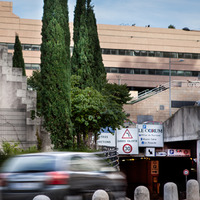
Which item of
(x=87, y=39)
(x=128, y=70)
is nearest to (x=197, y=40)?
(x=128, y=70)

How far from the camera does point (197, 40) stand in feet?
252

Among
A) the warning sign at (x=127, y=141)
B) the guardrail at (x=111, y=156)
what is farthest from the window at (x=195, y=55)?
the guardrail at (x=111, y=156)

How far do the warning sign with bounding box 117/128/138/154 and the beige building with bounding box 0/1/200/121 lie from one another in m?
37.7

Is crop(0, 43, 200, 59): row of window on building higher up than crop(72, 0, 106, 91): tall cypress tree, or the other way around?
crop(0, 43, 200, 59): row of window on building

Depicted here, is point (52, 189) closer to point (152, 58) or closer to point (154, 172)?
point (154, 172)

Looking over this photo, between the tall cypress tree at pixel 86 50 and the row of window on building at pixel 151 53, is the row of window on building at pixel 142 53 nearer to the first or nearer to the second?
the row of window on building at pixel 151 53

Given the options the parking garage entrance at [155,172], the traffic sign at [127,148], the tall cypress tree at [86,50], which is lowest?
the parking garage entrance at [155,172]

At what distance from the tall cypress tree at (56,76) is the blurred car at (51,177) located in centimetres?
1041

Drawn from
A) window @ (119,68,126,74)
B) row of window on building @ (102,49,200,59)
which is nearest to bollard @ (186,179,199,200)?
window @ (119,68,126,74)

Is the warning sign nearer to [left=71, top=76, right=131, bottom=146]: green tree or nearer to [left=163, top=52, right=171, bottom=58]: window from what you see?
[left=71, top=76, right=131, bottom=146]: green tree

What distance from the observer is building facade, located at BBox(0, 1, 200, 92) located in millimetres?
69062

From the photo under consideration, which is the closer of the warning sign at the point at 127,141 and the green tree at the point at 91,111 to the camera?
the green tree at the point at 91,111

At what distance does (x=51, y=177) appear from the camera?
27.3ft

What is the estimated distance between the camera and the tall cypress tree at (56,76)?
64.6 feet
